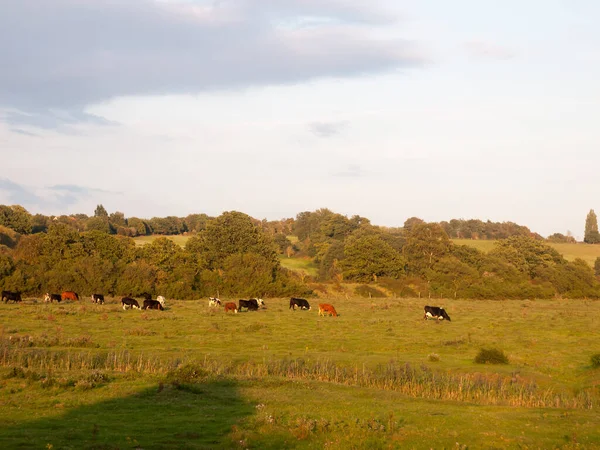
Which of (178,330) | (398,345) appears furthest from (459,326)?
(178,330)

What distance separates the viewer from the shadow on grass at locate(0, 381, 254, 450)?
35.9ft

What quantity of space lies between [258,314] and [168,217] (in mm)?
102411

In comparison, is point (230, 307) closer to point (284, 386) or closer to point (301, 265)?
point (284, 386)

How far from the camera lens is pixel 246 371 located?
20562 mm

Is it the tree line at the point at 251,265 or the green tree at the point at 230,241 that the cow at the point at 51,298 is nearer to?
the tree line at the point at 251,265

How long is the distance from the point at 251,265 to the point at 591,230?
10171 centimetres

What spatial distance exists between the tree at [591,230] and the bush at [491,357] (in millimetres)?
126654

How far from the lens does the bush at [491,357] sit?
24.1m

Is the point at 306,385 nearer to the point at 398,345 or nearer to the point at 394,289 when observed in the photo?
the point at 398,345

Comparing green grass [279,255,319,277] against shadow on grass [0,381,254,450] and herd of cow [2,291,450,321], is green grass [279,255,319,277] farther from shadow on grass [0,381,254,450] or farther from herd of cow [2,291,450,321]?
shadow on grass [0,381,254,450]

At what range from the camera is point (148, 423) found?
12.8 metres

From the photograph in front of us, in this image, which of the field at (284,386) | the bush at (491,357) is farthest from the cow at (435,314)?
the bush at (491,357)

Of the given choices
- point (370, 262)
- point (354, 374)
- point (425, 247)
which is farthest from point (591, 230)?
point (354, 374)

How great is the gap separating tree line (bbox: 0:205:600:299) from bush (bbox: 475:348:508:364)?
42689 mm
